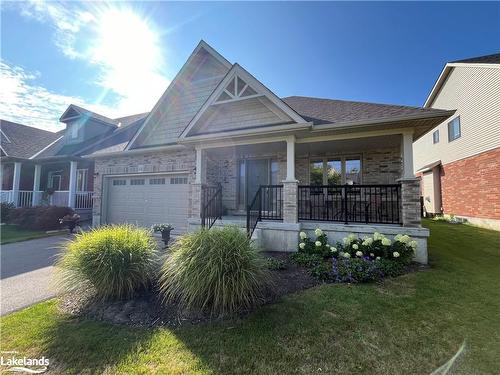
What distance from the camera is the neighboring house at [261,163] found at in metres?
6.75

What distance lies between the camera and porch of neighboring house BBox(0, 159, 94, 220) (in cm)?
1390

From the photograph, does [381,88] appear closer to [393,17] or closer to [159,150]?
[393,17]

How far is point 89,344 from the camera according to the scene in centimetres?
313

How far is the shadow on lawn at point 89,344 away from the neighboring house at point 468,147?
15.3 metres

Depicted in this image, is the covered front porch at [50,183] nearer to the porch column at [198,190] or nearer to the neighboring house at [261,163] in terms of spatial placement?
the neighboring house at [261,163]

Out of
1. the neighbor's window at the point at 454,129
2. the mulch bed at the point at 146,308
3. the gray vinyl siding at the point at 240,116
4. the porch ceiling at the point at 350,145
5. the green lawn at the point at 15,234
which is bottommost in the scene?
the mulch bed at the point at 146,308

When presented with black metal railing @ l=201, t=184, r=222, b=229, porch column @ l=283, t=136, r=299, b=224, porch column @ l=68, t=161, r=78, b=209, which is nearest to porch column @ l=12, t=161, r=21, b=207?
porch column @ l=68, t=161, r=78, b=209

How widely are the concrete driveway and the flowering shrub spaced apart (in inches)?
223

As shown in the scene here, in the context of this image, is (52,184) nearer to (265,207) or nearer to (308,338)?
(265,207)

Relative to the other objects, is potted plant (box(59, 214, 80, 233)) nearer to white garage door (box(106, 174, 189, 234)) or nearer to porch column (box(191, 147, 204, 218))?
white garage door (box(106, 174, 189, 234))

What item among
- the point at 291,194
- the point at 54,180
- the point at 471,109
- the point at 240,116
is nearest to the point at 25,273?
the point at 291,194

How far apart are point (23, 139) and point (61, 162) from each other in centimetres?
573

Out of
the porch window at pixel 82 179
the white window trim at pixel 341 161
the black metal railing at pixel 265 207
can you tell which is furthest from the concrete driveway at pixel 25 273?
the white window trim at pixel 341 161

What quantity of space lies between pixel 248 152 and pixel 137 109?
1391 centimetres
